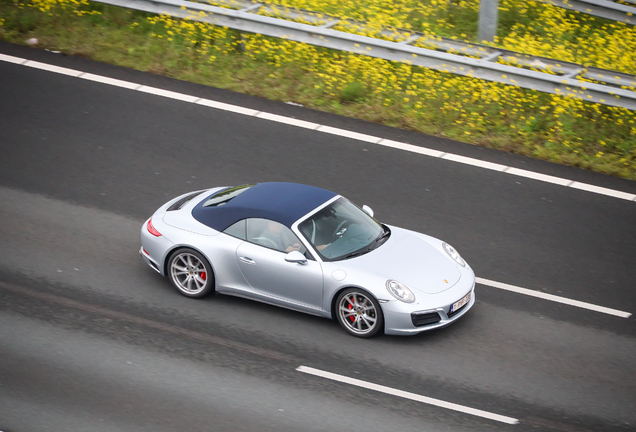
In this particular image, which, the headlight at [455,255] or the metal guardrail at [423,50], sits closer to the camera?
the headlight at [455,255]

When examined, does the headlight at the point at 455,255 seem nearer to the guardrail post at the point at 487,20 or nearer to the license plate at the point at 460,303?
the license plate at the point at 460,303

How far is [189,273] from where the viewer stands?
9.65 metres

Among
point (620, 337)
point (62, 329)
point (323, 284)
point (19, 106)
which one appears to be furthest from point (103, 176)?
point (620, 337)

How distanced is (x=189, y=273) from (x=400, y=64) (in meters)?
6.82

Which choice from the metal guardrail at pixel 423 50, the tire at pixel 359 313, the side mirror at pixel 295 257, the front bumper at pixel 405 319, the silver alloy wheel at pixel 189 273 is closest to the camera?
the front bumper at pixel 405 319

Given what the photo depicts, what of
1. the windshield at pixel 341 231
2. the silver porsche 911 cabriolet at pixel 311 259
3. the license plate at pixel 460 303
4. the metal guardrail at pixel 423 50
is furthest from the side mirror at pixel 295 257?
the metal guardrail at pixel 423 50

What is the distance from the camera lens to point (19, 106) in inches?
525

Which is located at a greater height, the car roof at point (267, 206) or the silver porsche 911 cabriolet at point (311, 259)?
the car roof at point (267, 206)

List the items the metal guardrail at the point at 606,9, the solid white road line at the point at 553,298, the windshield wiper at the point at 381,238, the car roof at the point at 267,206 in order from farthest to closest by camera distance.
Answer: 1. the metal guardrail at the point at 606,9
2. the solid white road line at the point at 553,298
3. the windshield wiper at the point at 381,238
4. the car roof at the point at 267,206

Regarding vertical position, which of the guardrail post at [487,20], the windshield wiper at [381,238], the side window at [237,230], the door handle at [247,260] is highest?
the guardrail post at [487,20]

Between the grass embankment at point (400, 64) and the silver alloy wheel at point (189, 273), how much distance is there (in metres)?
5.20

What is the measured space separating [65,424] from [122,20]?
10212 millimetres

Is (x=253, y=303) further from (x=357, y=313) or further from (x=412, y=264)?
(x=412, y=264)

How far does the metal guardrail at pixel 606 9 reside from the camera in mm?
15742
